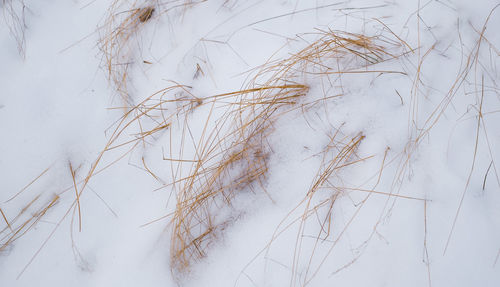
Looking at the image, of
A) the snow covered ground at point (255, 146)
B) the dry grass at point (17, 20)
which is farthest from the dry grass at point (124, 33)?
the dry grass at point (17, 20)

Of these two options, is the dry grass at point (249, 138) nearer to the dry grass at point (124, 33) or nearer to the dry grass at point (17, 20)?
the dry grass at point (124, 33)

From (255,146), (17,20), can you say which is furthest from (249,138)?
(17,20)

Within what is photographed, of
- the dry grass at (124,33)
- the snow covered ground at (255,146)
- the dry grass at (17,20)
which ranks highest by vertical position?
the dry grass at (17,20)

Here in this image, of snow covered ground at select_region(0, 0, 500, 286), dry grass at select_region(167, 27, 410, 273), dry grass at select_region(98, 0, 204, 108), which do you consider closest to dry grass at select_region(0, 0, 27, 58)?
snow covered ground at select_region(0, 0, 500, 286)

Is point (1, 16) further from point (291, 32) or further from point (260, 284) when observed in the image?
point (260, 284)

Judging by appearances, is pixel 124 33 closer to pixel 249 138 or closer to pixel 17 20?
pixel 17 20

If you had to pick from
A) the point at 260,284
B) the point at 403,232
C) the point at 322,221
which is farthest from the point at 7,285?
the point at 403,232

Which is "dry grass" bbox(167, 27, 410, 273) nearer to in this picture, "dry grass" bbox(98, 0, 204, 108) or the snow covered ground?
the snow covered ground

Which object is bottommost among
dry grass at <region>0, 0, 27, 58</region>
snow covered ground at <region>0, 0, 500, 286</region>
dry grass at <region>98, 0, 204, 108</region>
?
snow covered ground at <region>0, 0, 500, 286</region>

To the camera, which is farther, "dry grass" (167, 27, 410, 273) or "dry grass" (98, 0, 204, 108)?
"dry grass" (98, 0, 204, 108)
